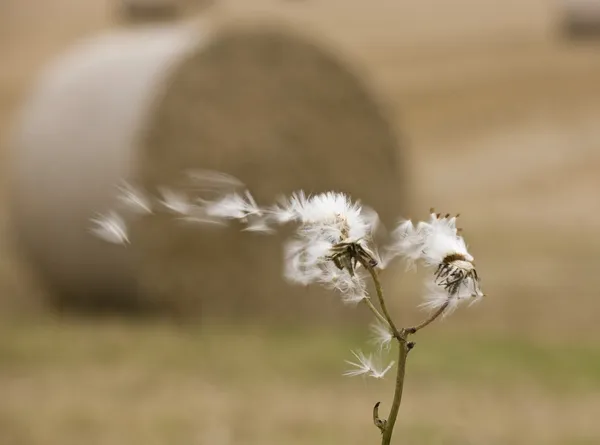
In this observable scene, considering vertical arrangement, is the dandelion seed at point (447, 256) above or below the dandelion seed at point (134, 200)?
below

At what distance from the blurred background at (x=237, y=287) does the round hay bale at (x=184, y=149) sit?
0.01m

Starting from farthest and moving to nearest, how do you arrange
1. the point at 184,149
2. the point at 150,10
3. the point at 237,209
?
the point at 150,10, the point at 184,149, the point at 237,209

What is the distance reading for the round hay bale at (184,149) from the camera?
6.12m

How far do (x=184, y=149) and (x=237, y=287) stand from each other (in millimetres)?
784

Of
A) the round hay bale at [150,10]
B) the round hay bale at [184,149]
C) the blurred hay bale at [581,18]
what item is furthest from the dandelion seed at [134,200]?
the blurred hay bale at [581,18]

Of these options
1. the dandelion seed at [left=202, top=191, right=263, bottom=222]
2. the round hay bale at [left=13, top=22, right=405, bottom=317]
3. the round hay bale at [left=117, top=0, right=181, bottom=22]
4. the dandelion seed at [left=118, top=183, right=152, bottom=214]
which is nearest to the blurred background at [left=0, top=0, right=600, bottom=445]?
the round hay bale at [left=13, top=22, right=405, bottom=317]

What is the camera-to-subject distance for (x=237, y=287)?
6562 millimetres

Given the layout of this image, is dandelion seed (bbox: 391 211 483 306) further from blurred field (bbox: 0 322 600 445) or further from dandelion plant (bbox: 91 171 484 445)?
blurred field (bbox: 0 322 600 445)

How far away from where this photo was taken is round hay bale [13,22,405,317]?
20.1 feet

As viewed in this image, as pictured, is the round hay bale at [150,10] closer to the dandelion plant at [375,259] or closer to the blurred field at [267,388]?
the blurred field at [267,388]

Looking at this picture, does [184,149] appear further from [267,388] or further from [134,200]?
[134,200]

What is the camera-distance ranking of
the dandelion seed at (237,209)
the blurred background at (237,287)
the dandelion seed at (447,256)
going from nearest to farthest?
the dandelion seed at (447,256)
the dandelion seed at (237,209)
the blurred background at (237,287)

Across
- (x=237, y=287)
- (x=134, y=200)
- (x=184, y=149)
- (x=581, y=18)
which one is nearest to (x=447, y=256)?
(x=134, y=200)

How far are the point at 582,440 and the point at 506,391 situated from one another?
2.63ft
